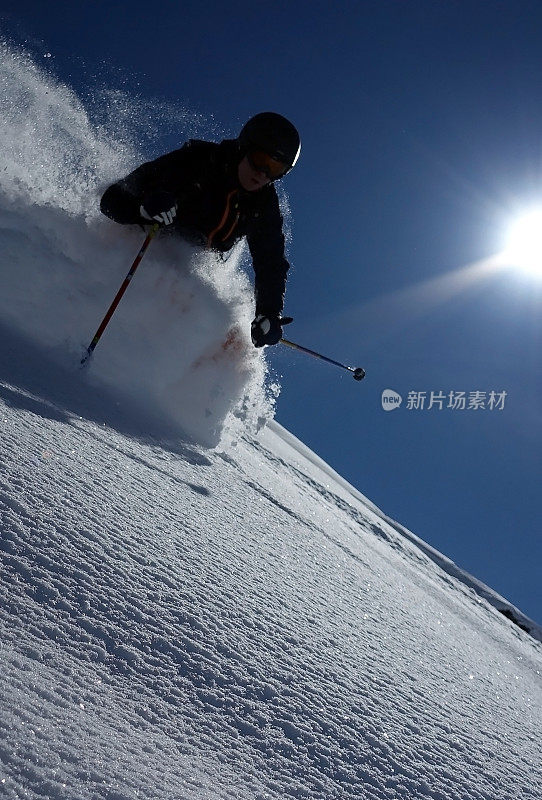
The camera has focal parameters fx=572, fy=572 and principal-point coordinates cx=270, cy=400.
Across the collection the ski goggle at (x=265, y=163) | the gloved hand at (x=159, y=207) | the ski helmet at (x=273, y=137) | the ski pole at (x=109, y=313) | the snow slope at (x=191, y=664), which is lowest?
the snow slope at (x=191, y=664)

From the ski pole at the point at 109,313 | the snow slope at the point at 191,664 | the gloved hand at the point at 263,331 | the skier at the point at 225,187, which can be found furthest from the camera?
the gloved hand at the point at 263,331

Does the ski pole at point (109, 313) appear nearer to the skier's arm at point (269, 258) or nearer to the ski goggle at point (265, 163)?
the ski goggle at point (265, 163)

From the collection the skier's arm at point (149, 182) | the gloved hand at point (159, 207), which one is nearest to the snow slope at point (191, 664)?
the gloved hand at point (159, 207)

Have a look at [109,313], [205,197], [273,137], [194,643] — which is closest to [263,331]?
[205,197]

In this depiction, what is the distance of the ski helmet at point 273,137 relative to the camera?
4.61 m

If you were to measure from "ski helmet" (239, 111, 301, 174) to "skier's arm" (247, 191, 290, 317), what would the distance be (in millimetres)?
599

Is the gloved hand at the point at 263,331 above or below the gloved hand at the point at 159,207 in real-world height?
below

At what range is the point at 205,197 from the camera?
488 centimetres

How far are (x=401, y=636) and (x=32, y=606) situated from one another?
4.56 feet

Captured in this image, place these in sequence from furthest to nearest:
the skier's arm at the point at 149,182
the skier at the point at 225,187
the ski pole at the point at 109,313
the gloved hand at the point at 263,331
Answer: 1. the gloved hand at the point at 263,331
2. the skier at the point at 225,187
3. the skier's arm at the point at 149,182
4. the ski pole at the point at 109,313

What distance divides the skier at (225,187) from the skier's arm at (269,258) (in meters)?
0.02

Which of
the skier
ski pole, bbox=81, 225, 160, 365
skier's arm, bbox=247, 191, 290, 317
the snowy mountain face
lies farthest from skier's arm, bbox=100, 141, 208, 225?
the snowy mountain face

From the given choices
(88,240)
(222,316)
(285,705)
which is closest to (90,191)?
(88,240)

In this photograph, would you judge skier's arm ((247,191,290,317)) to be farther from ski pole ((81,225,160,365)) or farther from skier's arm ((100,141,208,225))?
ski pole ((81,225,160,365))
